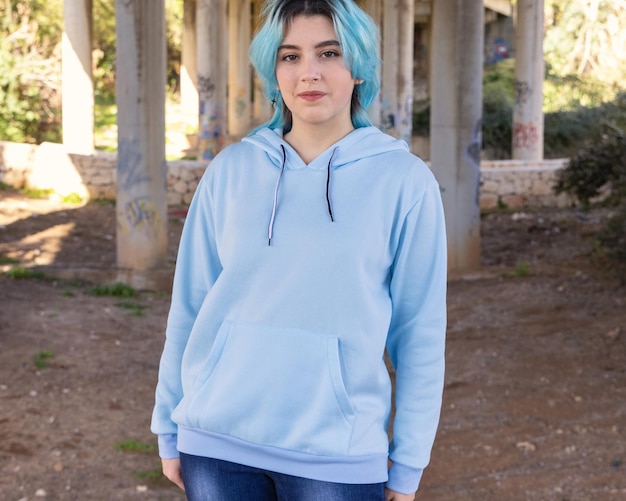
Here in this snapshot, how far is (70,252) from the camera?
1341 cm

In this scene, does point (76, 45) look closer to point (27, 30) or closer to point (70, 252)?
point (27, 30)

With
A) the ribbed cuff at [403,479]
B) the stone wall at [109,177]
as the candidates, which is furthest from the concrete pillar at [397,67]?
the ribbed cuff at [403,479]

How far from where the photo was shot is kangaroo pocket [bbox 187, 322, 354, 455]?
219cm

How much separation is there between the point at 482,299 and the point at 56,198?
33.7 ft

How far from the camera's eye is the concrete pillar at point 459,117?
39.2ft

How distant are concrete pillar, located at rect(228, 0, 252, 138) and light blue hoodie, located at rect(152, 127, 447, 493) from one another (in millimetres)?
26674

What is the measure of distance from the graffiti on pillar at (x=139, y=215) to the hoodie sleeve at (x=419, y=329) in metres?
9.43

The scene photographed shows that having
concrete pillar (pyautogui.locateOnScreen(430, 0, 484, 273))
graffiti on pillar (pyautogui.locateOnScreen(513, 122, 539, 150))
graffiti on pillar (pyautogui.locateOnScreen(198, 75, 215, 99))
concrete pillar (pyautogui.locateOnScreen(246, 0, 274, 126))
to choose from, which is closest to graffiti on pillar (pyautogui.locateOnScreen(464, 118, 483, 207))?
concrete pillar (pyautogui.locateOnScreen(430, 0, 484, 273))

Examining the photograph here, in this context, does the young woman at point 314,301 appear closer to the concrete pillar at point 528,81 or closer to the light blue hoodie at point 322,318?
the light blue hoodie at point 322,318

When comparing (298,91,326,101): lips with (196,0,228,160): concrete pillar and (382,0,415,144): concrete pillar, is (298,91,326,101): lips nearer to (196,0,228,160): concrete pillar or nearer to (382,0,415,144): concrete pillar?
(196,0,228,160): concrete pillar

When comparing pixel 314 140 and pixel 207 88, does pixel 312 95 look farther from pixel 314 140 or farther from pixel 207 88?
pixel 207 88

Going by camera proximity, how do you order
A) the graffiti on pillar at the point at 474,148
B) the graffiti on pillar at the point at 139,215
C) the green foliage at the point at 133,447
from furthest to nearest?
the graffiti on pillar at the point at 474,148 < the graffiti on pillar at the point at 139,215 < the green foliage at the point at 133,447

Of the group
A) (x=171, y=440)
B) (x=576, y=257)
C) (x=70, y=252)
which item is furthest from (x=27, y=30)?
(x=171, y=440)

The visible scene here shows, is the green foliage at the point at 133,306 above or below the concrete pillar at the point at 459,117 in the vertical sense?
below
